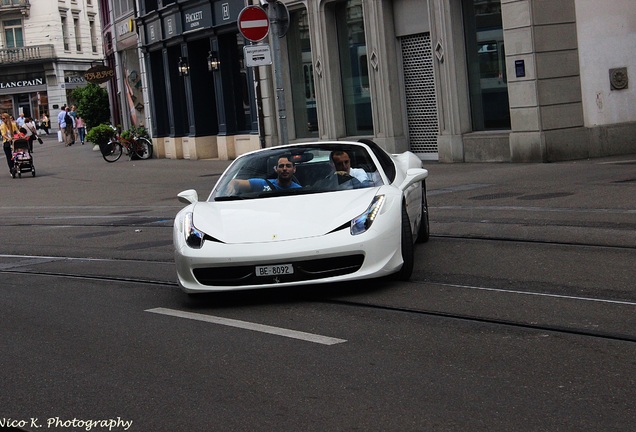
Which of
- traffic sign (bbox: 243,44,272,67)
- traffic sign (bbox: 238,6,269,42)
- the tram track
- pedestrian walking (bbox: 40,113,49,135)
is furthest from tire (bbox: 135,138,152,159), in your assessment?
pedestrian walking (bbox: 40,113,49,135)

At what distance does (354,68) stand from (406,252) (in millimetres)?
17500

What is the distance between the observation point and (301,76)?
2880cm

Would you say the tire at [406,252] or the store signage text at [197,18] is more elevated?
the store signage text at [197,18]

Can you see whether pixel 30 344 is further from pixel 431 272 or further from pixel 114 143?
pixel 114 143

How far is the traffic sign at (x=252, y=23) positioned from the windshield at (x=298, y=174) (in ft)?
25.8

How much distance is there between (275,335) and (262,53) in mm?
10837

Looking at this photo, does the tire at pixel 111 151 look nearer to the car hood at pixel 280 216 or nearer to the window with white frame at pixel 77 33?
the car hood at pixel 280 216

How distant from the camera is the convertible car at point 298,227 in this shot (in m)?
8.83

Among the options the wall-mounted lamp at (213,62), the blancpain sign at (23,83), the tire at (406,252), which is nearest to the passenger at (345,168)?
the tire at (406,252)

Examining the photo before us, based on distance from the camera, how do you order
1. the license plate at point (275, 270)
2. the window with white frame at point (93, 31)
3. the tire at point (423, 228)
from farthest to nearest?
the window with white frame at point (93, 31), the tire at point (423, 228), the license plate at point (275, 270)

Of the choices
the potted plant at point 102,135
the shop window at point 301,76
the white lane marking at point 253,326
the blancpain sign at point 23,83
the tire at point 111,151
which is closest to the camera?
the white lane marking at point 253,326

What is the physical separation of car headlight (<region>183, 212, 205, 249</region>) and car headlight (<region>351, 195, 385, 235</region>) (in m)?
1.21

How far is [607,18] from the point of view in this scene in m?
21.1

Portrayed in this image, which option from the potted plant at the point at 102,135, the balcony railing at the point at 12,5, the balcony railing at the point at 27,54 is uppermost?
the balcony railing at the point at 12,5
